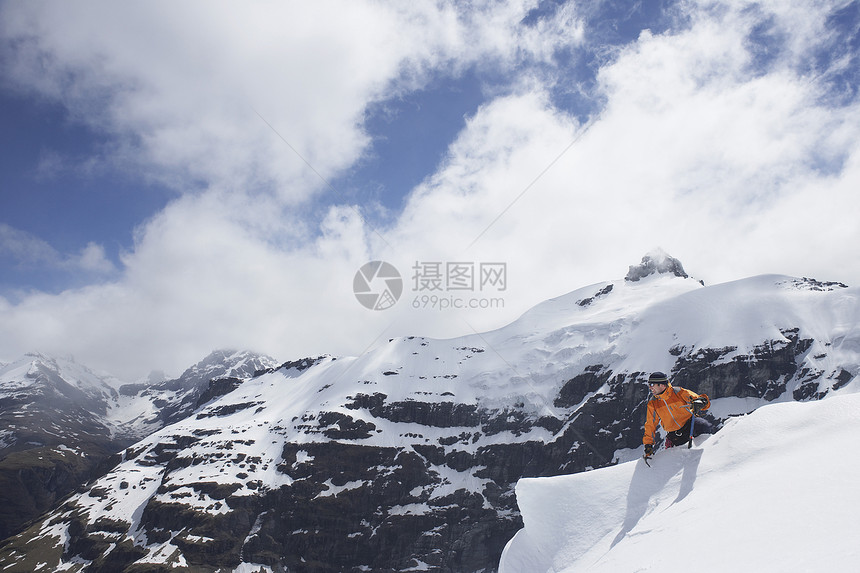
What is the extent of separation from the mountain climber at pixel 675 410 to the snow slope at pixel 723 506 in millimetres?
346

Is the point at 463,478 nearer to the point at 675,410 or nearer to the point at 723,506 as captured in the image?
the point at 675,410

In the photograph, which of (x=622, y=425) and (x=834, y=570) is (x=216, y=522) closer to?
(x=622, y=425)

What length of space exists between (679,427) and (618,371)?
18778 cm

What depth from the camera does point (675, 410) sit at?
10.8 m

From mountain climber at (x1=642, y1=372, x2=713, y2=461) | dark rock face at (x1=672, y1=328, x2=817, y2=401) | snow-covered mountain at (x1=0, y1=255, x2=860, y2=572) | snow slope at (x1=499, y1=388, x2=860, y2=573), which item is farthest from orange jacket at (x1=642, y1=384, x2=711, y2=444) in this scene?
snow-covered mountain at (x1=0, y1=255, x2=860, y2=572)

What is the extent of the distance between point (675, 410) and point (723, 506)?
12.9 ft

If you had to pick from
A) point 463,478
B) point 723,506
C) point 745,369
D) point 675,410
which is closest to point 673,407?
point 675,410

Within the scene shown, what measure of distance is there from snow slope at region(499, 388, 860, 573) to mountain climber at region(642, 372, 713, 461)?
0.35 m

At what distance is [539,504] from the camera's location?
37.2 ft

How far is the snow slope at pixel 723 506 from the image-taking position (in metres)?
5.43

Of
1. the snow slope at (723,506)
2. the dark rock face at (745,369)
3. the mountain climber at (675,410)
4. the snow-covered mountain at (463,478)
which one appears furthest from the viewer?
the snow-covered mountain at (463,478)

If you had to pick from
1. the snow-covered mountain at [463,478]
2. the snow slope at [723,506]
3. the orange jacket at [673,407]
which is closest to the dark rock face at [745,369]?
the snow-covered mountain at [463,478]

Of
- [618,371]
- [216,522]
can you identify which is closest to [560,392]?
[618,371]

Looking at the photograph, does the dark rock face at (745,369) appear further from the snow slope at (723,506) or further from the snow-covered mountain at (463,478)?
the snow slope at (723,506)
